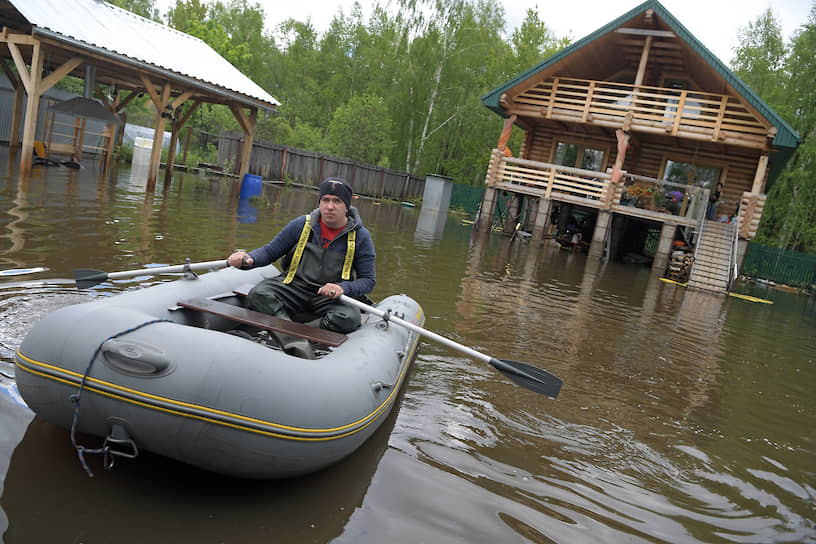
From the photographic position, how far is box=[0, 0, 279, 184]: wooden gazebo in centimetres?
1134

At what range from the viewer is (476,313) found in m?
7.21

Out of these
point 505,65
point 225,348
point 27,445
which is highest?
point 505,65

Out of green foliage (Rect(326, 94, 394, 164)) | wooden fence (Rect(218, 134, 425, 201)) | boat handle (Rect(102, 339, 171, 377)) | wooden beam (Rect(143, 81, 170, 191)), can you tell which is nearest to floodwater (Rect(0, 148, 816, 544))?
boat handle (Rect(102, 339, 171, 377))

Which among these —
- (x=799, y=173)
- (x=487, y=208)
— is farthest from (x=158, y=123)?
(x=799, y=173)

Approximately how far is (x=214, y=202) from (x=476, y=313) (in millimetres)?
8539

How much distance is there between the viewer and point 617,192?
17203 millimetres

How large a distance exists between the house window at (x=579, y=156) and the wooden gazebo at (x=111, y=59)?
10543 mm

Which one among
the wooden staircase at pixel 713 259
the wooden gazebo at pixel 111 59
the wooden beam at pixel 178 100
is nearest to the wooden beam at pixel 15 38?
the wooden gazebo at pixel 111 59

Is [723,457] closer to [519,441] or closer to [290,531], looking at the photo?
[519,441]

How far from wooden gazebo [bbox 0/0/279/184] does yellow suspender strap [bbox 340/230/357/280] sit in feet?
32.0

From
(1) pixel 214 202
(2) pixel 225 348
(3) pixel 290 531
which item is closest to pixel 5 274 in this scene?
(2) pixel 225 348

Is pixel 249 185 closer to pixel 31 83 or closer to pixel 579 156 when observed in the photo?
pixel 31 83

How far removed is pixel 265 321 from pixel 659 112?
16038mm

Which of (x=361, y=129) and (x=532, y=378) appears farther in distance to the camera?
(x=361, y=129)
